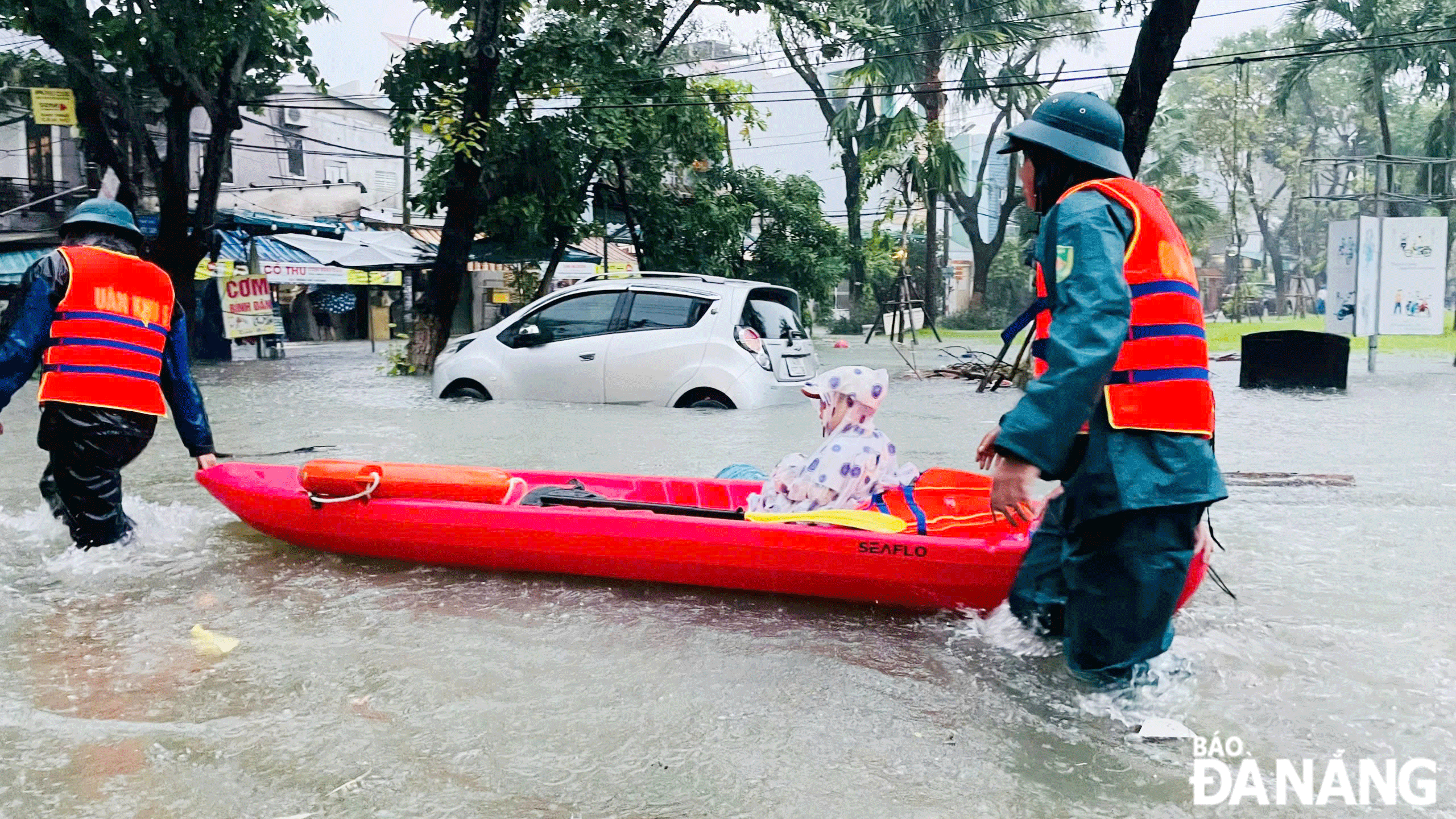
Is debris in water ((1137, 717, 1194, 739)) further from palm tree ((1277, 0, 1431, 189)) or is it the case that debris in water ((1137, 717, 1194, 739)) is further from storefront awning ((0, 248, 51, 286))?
palm tree ((1277, 0, 1431, 189))

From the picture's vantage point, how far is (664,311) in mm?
9891

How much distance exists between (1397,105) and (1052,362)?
163 ft

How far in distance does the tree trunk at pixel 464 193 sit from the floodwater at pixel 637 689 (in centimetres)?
903

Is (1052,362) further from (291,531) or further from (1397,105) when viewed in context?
(1397,105)

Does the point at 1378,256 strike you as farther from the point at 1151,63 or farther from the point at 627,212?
the point at 627,212

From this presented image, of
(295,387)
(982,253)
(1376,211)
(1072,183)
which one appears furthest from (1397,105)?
(1072,183)

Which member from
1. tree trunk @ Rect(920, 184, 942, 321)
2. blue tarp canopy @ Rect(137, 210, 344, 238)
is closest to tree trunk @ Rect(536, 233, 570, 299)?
blue tarp canopy @ Rect(137, 210, 344, 238)

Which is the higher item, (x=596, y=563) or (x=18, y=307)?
(x=18, y=307)

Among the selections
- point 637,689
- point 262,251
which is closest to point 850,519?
point 637,689

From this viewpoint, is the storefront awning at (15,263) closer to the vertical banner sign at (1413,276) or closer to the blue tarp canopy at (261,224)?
the blue tarp canopy at (261,224)

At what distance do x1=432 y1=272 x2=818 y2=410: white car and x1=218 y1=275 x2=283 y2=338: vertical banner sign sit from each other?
1142 centimetres

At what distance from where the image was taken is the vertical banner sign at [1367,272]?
15141mm

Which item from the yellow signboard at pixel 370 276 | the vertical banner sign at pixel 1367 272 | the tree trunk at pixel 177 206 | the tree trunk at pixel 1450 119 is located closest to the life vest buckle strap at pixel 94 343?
the tree trunk at pixel 177 206

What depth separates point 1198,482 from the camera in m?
2.86
